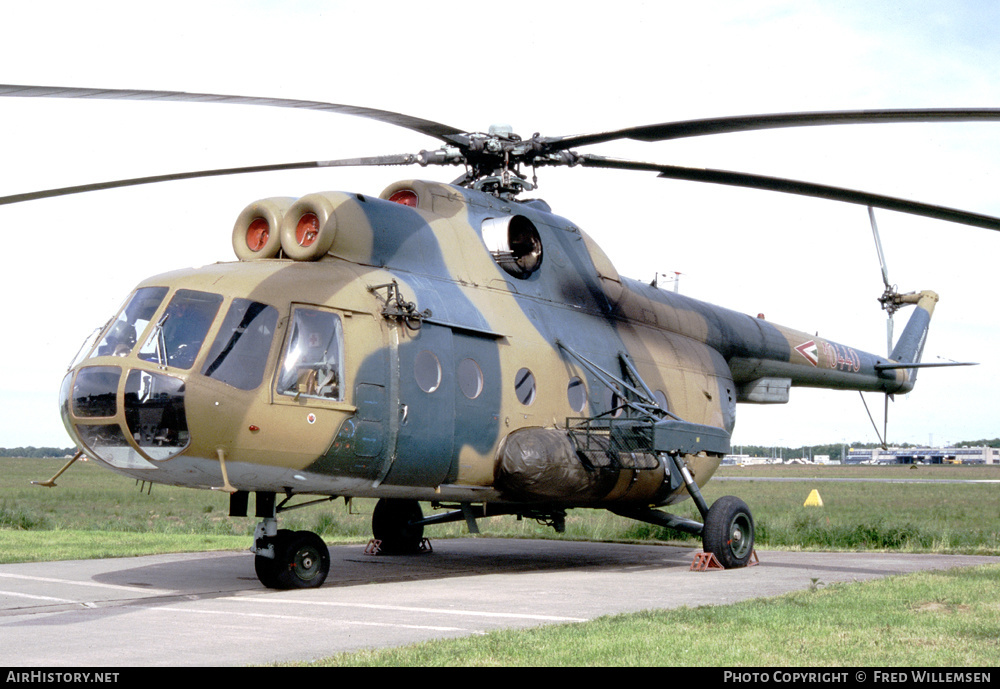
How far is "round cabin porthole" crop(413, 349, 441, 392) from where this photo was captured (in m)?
10.9

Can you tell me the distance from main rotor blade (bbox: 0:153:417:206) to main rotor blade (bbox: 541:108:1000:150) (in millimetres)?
2505

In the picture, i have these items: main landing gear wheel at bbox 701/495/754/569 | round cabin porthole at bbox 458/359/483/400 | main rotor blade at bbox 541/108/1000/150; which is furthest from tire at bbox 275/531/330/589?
main rotor blade at bbox 541/108/1000/150

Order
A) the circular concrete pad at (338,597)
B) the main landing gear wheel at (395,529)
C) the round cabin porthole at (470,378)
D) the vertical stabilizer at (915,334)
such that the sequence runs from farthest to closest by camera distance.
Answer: the vertical stabilizer at (915,334)
the main landing gear wheel at (395,529)
the round cabin porthole at (470,378)
the circular concrete pad at (338,597)

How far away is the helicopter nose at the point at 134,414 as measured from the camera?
9109 millimetres

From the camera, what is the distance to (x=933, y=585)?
9938mm

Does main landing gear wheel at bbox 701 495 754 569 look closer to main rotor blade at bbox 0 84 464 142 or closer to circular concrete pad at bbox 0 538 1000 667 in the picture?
circular concrete pad at bbox 0 538 1000 667

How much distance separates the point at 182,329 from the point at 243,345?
601 millimetres

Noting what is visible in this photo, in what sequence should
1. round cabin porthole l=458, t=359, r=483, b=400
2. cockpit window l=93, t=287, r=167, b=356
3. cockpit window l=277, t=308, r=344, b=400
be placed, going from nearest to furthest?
1. cockpit window l=93, t=287, r=167, b=356
2. cockpit window l=277, t=308, r=344, b=400
3. round cabin porthole l=458, t=359, r=483, b=400

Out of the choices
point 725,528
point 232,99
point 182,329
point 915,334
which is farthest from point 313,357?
point 915,334

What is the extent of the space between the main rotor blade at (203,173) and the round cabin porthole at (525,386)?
305cm

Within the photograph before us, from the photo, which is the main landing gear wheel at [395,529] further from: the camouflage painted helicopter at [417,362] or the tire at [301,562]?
the tire at [301,562]

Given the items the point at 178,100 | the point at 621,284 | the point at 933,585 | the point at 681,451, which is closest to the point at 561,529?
the point at 681,451

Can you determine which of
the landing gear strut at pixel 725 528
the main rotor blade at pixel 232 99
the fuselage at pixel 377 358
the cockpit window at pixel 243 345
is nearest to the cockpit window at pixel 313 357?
the fuselage at pixel 377 358

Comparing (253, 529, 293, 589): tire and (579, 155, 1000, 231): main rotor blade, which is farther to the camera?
(579, 155, 1000, 231): main rotor blade
